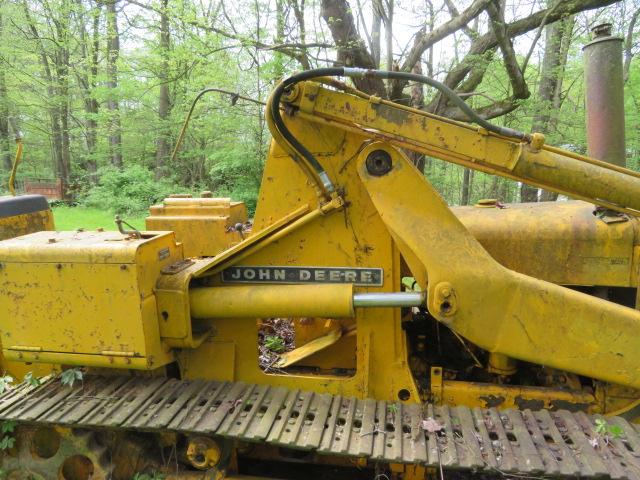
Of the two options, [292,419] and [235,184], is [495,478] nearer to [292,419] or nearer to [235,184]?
[292,419]

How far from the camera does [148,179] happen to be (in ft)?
49.7

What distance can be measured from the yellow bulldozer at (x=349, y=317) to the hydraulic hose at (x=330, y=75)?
1 cm

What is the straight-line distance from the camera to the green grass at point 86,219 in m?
11.3

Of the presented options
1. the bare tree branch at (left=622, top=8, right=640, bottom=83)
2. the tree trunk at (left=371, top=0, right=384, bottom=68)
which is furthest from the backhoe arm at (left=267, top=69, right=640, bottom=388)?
the bare tree branch at (left=622, top=8, right=640, bottom=83)

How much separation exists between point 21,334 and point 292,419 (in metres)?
1.66

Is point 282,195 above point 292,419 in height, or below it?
above

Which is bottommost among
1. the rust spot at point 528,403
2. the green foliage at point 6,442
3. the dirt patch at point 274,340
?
the green foliage at point 6,442

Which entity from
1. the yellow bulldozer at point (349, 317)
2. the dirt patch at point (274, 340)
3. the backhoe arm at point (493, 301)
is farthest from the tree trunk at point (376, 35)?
the backhoe arm at point (493, 301)

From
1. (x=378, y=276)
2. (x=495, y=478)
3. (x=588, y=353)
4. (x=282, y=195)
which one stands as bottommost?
(x=495, y=478)

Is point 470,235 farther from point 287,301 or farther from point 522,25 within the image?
point 522,25

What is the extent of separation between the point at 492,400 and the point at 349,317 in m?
0.97

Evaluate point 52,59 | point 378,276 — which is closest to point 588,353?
point 378,276

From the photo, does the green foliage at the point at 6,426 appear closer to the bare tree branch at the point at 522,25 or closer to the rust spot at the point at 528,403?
the rust spot at the point at 528,403

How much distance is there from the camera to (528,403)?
2680 millimetres
